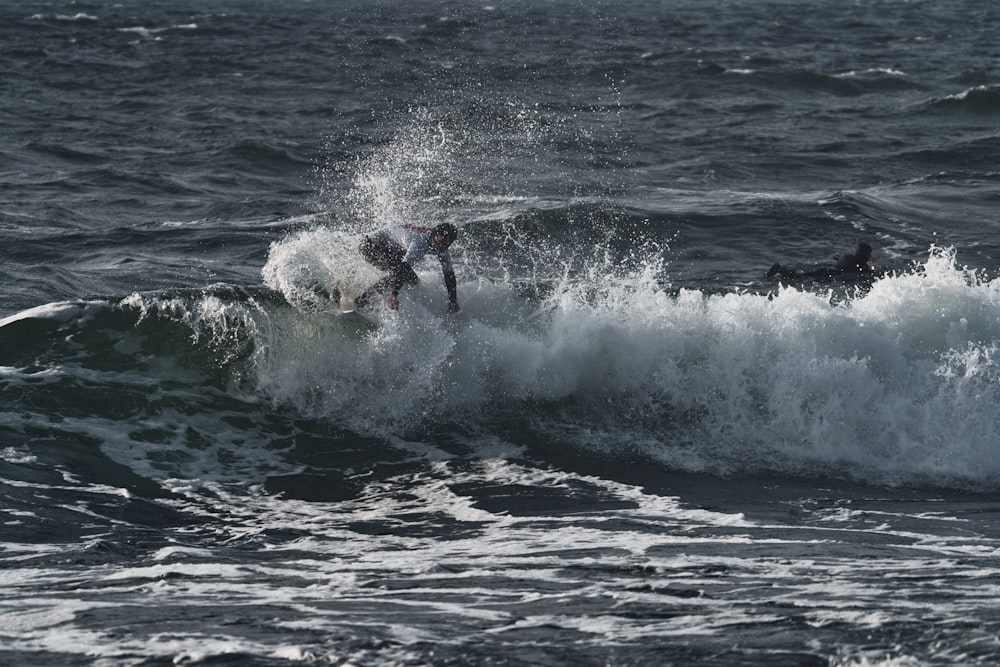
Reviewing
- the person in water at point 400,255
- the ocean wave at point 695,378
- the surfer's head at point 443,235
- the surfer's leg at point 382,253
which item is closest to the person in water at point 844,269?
the ocean wave at point 695,378

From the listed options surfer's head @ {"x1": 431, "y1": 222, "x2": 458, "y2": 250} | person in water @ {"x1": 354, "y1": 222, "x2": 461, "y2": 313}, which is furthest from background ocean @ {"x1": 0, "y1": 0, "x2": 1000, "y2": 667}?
surfer's head @ {"x1": 431, "y1": 222, "x2": 458, "y2": 250}

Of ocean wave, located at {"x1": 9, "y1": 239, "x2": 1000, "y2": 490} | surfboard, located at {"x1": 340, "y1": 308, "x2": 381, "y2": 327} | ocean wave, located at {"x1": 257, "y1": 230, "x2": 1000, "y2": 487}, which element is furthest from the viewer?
surfboard, located at {"x1": 340, "y1": 308, "x2": 381, "y2": 327}

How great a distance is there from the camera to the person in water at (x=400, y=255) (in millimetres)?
12539

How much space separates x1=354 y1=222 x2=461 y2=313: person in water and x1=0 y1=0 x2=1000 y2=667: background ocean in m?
0.28

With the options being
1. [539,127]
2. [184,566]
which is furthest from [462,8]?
[184,566]

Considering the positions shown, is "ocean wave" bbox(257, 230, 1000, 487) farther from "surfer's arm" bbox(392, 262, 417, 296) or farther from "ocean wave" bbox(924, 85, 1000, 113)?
"ocean wave" bbox(924, 85, 1000, 113)

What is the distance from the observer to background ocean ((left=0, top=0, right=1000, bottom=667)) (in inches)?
301

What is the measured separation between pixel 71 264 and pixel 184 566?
31.7 feet

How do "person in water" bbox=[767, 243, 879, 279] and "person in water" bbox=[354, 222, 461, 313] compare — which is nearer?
"person in water" bbox=[354, 222, 461, 313]

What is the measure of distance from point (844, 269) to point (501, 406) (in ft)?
23.3

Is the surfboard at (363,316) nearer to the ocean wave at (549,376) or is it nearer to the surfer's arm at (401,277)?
the ocean wave at (549,376)

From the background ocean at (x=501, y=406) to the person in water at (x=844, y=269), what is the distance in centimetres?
53

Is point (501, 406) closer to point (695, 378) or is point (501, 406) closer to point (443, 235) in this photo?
point (443, 235)

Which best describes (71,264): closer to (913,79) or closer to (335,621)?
(335,621)
